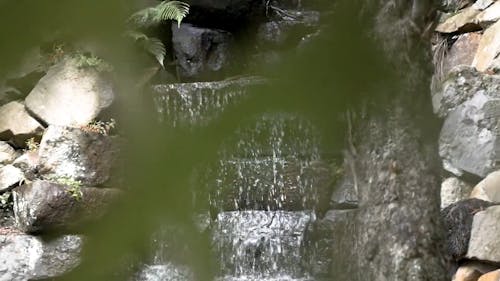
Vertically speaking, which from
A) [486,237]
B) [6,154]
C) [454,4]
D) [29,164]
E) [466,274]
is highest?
[454,4]

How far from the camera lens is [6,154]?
14.3 ft

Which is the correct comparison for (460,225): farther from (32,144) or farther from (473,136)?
(32,144)

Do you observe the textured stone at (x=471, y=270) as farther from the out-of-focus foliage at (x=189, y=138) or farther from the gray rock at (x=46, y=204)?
the out-of-focus foliage at (x=189, y=138)

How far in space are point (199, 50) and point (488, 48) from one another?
2.75 meters

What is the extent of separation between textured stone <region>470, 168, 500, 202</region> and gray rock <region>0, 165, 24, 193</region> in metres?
2.98

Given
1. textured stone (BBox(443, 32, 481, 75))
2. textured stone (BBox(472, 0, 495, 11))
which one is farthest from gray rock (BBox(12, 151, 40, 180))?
textured stone (BBox(472, 0, 495, 11))

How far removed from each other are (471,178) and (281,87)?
3.66 m

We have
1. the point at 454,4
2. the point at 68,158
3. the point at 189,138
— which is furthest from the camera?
the point at 454,4

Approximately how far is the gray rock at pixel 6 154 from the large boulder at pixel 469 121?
306 cm

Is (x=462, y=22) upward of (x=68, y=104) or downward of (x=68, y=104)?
upward

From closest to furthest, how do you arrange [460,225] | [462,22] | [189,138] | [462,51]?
[189,138]
[460,225]
[462,51]
[462,22]


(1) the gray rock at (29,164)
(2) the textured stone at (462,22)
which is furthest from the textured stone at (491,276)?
(1) the gray rock at (29,164)

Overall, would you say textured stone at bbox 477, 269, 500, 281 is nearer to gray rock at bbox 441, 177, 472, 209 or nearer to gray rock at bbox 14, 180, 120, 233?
gray rock at bbox 441, 177, 472, 209

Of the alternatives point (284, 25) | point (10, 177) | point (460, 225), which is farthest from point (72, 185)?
point (284, 25)
